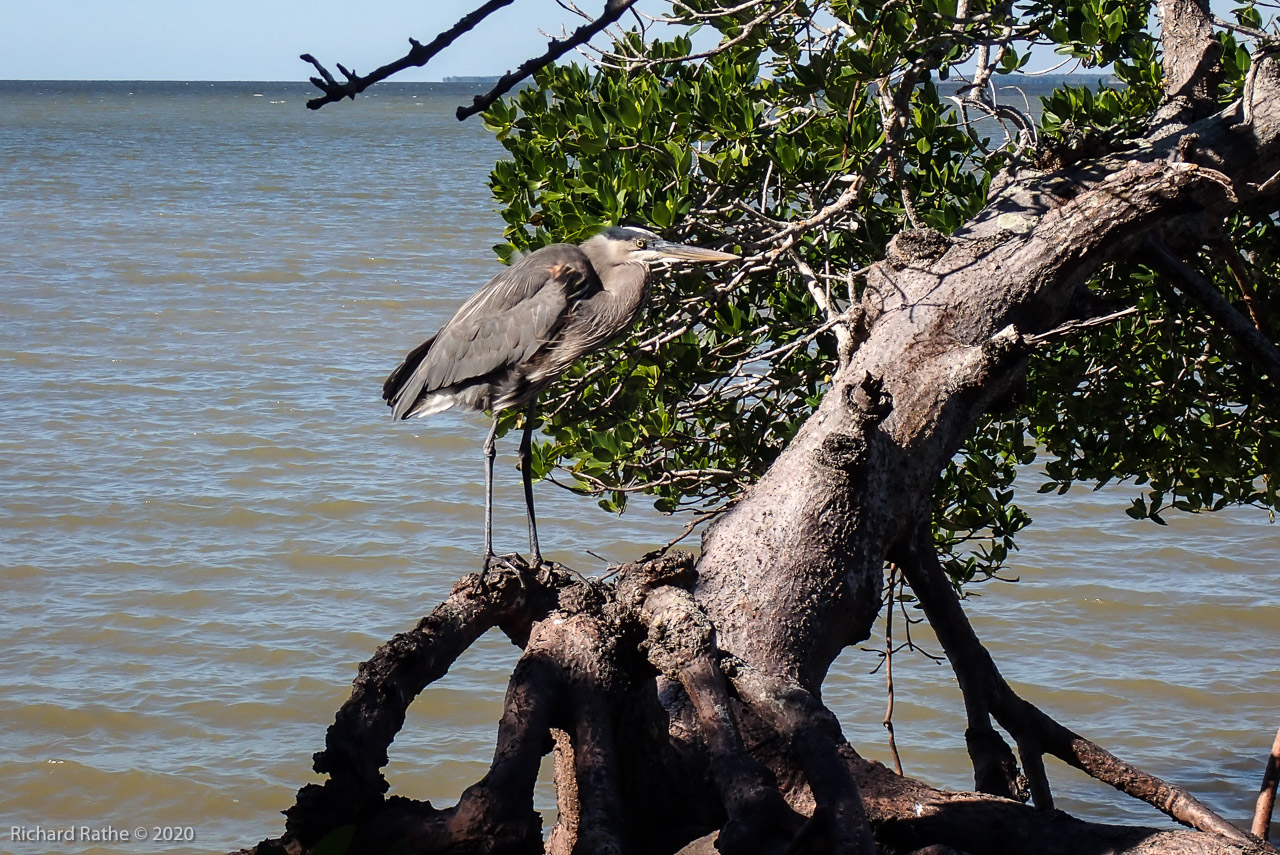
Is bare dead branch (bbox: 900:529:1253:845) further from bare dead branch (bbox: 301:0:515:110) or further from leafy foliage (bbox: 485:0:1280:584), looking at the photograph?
bare dead branch (bbox: 301:0:515:110)

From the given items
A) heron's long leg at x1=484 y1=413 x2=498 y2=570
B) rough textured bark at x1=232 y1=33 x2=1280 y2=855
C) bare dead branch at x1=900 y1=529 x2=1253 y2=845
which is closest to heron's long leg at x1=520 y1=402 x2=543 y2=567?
heron's long leg at x1=484 y1=413 x2=498 y2=570

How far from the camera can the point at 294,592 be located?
6344 mm

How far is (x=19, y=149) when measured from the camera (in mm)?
36594

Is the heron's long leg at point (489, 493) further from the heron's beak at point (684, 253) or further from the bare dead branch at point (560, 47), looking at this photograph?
the bare dead branch at point (560, 47)

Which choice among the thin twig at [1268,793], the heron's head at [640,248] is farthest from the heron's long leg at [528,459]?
the thin twig at [1268,793]

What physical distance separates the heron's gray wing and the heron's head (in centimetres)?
10

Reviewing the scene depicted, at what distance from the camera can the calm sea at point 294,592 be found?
16.1 feet

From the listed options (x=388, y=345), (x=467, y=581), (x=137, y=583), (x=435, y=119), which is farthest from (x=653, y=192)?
(x=435, y=119)

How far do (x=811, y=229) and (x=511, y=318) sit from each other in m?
1.09

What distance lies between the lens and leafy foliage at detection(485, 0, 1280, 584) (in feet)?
10.9
